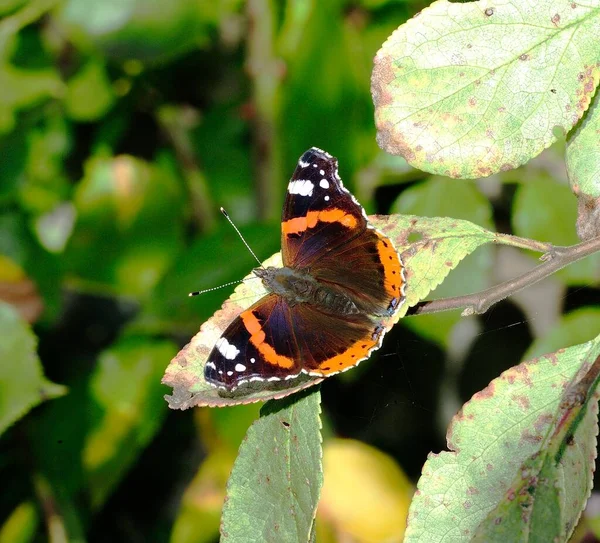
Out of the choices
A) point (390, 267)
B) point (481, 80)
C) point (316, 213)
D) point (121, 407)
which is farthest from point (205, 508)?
point (481, 80)

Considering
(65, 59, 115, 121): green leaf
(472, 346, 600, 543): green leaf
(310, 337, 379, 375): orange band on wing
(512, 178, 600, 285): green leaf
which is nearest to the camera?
(472, 346, 600, 543): green leaf

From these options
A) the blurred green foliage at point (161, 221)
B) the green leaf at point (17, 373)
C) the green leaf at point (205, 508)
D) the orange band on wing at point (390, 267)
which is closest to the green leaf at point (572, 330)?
the blurred green foliage at point (161, 221)

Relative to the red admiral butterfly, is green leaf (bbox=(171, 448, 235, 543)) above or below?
below

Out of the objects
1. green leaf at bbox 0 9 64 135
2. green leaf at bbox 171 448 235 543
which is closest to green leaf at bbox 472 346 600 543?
green leaf at bbox 171 448 235 543

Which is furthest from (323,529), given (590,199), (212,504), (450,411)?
(590,199)

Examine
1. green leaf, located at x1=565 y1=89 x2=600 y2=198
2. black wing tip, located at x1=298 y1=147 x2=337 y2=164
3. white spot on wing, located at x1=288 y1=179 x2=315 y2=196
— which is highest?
black wing tip, located at x1=298 y1=147 x2=337 y2=164

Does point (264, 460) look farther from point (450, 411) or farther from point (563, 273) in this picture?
point (450, 411)

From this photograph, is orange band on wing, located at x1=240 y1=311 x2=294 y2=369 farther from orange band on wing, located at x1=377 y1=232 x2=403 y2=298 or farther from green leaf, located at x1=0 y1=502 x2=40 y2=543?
green leaf, located at x1=0 y1=502 x2=40 y2=543

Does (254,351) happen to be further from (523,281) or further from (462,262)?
(462,262)

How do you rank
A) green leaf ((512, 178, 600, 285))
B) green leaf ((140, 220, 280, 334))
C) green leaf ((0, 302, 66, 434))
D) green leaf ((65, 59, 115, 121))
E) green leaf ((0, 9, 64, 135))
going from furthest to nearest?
green leaf ((65, 59, 115, 121))
green leaf ((0, 9, 64, 135))
green leaf ((140, 220, 280, 334))
green leaf ((512, 178, 600, 285))
green leaf ((0, 302, 66, 434))
